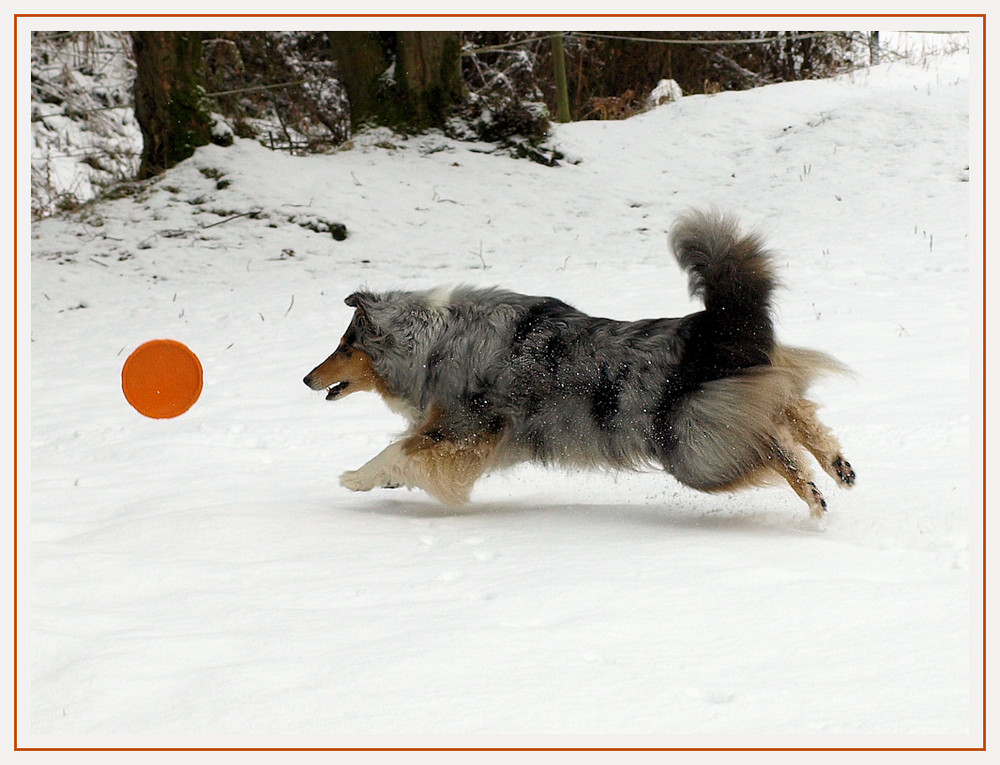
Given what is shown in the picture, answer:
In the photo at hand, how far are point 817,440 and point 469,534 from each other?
1.52 meters

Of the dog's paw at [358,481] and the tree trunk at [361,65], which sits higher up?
the tree trunk at [361,65]

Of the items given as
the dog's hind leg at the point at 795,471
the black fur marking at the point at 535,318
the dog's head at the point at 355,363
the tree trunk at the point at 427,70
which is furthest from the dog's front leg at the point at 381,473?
the tree trunk at the point at 427,70

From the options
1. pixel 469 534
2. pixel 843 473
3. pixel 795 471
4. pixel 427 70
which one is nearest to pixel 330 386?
pixel 469 534

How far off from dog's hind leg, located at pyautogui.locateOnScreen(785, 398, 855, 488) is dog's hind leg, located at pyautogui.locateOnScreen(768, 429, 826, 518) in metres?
0.17

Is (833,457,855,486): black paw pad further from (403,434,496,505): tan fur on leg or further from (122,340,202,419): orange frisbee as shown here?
(122,340,202,419): orange frisbee

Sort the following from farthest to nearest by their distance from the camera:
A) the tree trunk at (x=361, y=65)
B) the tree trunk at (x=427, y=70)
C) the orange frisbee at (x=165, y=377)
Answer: the tree trunk at (x=361, y=65), the tree trunk at (x=427, y=70), the orange frisbee at (x=165, y=377)

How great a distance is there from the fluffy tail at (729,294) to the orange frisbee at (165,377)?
2550 mm

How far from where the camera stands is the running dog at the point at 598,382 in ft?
13.4

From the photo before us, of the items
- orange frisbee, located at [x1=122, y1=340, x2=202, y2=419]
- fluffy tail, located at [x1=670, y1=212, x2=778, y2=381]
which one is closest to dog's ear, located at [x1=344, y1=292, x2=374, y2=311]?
orange frisbee, located at [x1=122, y1=340, x2=202, y2=419]

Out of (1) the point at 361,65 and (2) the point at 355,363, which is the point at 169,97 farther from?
(2) the point at 355,363

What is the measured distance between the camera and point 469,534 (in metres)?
4.14

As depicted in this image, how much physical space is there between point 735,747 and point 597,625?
0.73 metres

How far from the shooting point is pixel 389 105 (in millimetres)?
13172

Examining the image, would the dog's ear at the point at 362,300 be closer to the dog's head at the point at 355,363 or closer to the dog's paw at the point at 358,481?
the dog's head at the point at 355,363
